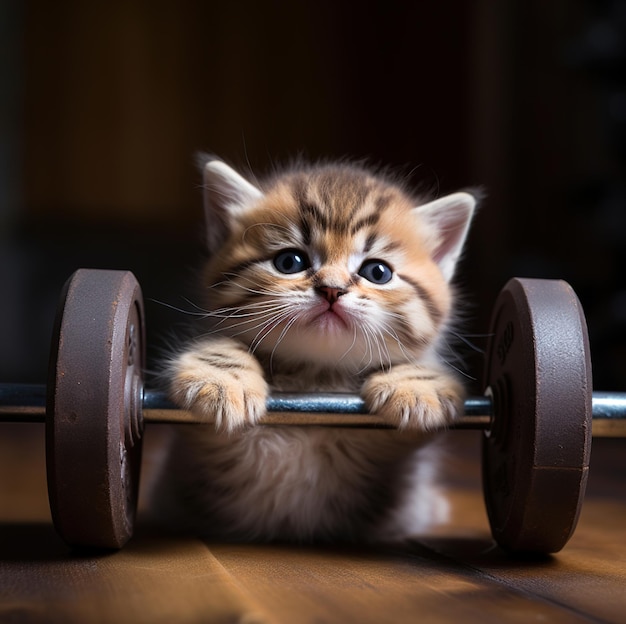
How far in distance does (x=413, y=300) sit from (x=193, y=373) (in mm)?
321

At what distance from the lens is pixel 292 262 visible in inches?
46.4

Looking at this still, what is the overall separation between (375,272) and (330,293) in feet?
0.39

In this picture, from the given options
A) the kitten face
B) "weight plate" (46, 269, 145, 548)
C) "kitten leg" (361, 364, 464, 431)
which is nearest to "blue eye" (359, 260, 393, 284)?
the kitten face

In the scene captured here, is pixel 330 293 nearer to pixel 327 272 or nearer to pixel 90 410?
pixel 327 272

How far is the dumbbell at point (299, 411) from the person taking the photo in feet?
3.09

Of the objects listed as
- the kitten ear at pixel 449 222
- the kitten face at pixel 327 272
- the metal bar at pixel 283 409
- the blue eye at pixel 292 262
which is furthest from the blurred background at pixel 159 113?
the metal bar at pixel 283 409

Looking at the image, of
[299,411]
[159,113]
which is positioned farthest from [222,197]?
[159,113]

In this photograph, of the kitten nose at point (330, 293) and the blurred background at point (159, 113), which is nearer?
the kitten nose at point (330, 293)

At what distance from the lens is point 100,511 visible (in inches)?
38.0

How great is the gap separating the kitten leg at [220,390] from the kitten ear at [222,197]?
10.7 inches

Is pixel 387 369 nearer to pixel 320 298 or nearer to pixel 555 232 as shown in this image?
pixel 320 298

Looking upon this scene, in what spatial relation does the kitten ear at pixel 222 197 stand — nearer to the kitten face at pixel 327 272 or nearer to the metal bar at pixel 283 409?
the kitten face at pixel 327 272

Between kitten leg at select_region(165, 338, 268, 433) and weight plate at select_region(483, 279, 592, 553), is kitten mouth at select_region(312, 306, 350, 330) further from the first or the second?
weight plate at select_region(483, 279, 592, 553)

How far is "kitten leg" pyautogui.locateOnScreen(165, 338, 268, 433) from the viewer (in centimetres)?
104
